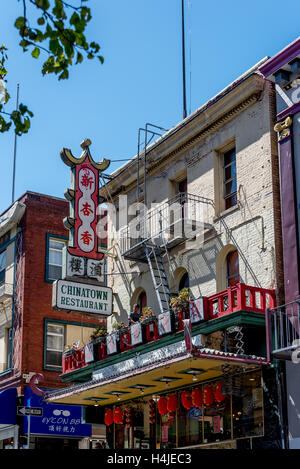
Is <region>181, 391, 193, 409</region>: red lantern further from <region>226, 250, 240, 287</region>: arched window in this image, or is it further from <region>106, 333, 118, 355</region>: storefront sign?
<region>226, 250, 240, 287</region>: arched window

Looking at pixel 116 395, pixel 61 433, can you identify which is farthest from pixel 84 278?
pixel 61 433

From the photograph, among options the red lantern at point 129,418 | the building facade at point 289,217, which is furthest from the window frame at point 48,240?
the building facade at point 289,217

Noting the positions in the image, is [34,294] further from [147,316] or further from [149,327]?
[149,327]

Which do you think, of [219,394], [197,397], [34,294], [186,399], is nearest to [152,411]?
[186,399]

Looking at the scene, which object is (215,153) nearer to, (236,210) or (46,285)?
(236,210)

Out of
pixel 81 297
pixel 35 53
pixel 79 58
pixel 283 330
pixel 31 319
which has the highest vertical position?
pixel 31 319

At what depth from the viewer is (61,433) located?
110ft

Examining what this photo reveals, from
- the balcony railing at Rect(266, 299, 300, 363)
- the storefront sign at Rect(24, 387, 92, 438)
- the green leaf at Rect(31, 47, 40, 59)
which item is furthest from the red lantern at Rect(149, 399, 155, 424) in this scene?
the green leaf at Rect(31, 47, 40, 59)

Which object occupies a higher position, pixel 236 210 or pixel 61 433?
pixel 236 210

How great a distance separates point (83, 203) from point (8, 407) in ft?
38.9

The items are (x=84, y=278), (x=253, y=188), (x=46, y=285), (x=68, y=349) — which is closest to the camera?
(x=253, y=188)

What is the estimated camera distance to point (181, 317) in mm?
21828

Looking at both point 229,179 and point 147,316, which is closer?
point 147,316
